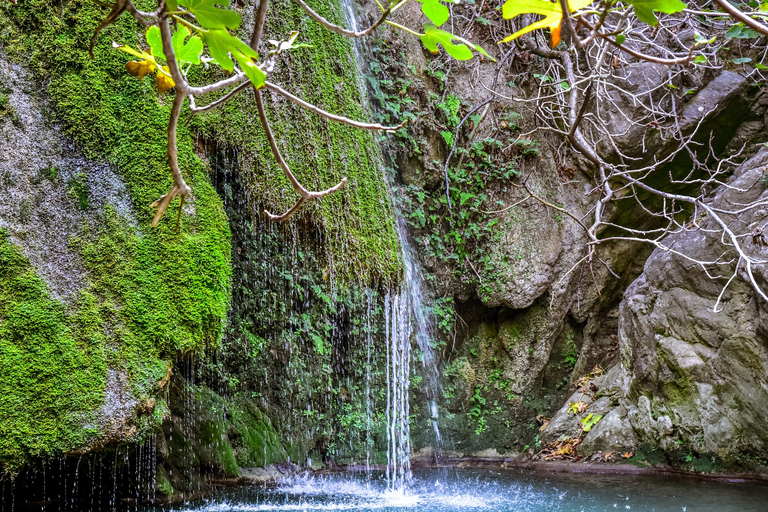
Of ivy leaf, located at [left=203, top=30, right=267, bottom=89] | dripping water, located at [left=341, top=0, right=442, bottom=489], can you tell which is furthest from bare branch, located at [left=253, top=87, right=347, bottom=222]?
dripping water, located at [left=341, top=0, right=442, bottom=489]

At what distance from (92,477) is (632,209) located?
630 cm

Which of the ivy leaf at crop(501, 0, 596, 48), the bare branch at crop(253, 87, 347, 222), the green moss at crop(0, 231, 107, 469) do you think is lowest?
the green moss at crop(0, 231, 107, 469)

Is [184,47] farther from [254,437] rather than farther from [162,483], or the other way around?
[254,437]

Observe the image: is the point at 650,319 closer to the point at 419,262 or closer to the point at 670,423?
the point at 670,423

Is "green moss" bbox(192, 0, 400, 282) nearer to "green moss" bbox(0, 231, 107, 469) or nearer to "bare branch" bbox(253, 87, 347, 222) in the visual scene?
"green moss" bbox(0, 231, 107, 469)

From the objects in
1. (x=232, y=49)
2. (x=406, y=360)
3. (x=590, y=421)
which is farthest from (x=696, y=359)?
(x=232, y=49)

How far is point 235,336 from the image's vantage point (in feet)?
17.8

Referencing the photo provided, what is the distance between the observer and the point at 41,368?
2.41m

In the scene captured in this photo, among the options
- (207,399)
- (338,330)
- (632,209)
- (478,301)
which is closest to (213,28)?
(207,399)

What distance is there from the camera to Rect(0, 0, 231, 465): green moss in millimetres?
2402

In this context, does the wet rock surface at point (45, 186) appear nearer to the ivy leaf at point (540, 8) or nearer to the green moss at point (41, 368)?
the green moss at point (41, 368)

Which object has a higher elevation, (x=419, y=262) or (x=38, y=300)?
(x=419, y=262)

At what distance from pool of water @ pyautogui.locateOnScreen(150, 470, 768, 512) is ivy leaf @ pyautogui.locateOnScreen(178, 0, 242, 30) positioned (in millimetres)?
3744

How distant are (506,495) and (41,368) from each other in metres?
3.53
